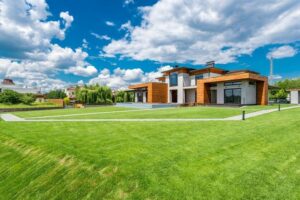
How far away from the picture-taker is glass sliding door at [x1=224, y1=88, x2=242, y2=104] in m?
26.0

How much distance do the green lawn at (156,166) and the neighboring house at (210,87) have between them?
18794mm

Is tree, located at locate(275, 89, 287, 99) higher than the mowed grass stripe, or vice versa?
tree, located at locate(275, 89, 287, 99)

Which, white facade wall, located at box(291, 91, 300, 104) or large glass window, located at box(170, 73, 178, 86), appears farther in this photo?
large glass window, located at box(170, 73, 178, 86)

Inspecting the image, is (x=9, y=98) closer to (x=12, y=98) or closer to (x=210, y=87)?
(x=12, y=98)

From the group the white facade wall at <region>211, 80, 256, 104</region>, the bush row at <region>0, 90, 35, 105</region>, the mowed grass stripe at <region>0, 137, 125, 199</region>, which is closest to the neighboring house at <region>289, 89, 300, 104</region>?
the white facade wall at <region>211, 80, 256, 104</region>

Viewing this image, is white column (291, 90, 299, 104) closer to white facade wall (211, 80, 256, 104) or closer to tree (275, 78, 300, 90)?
white facade wall (211, 80, 256, 104)

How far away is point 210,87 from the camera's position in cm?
2925

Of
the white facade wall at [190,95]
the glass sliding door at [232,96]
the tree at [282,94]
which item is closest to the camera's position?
the glass sliding door at [232,96]

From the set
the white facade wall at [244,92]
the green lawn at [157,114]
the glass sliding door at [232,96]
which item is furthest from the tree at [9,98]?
the glass sliding door at [232,96]

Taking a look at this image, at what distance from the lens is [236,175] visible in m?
4.25

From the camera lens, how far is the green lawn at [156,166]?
3.90 m

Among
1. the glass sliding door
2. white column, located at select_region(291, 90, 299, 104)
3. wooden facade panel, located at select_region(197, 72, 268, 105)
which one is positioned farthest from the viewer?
white column, located at select_region(291, 90, 299, 104)

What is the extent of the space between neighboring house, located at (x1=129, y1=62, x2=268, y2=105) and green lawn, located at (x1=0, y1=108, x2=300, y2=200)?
18.8m

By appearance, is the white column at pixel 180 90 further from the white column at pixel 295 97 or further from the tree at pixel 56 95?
the tree at pixel 56 95
